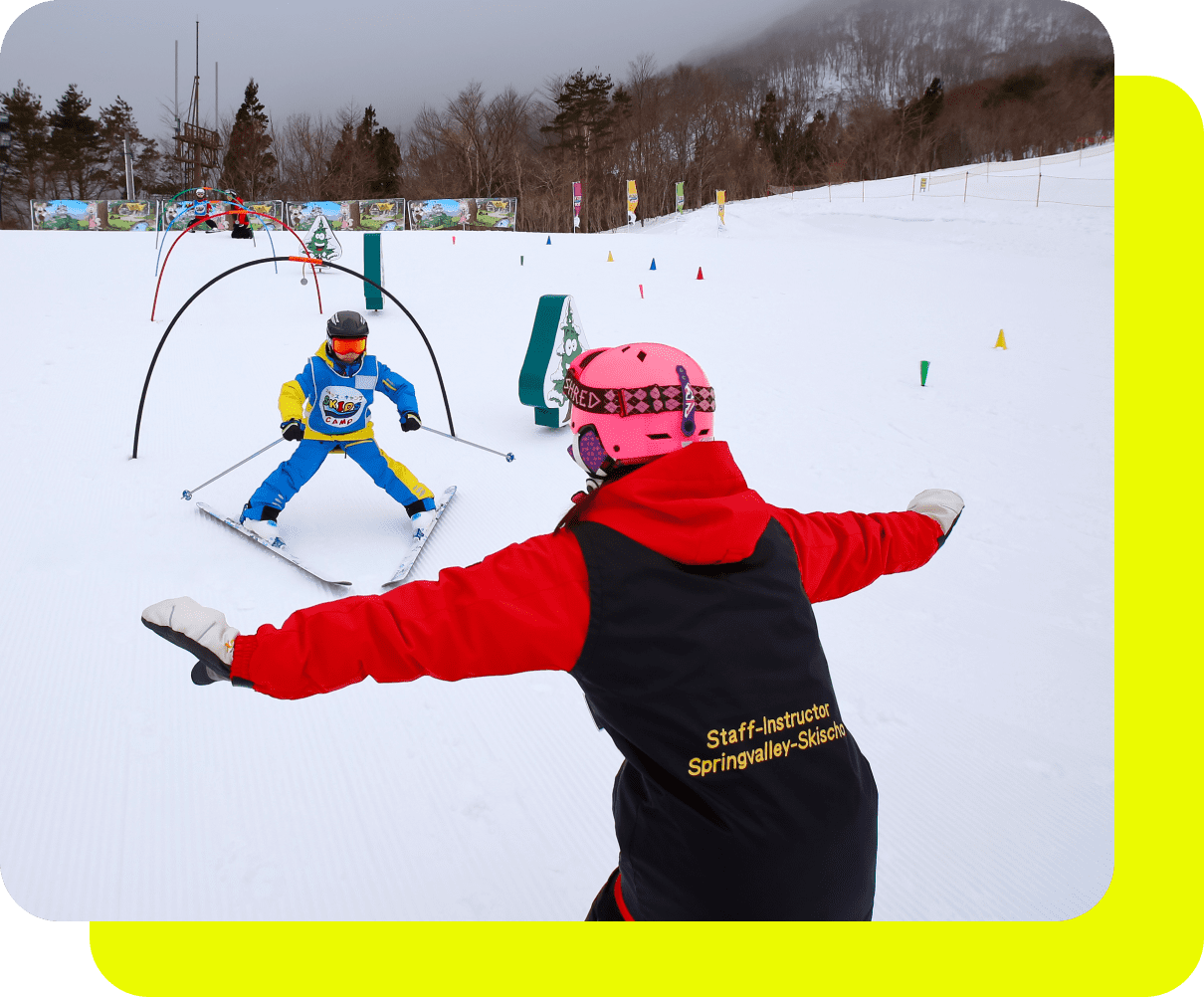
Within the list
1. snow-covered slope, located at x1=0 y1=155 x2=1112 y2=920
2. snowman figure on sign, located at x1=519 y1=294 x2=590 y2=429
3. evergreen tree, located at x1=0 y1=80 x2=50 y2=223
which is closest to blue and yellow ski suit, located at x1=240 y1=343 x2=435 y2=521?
snow-covered slope, located at x1=0 y1=155 x2=1112 y2=920

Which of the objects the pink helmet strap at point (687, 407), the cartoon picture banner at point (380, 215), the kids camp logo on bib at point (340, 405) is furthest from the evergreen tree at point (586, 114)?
the cartoon picture banner at point (380, 215)

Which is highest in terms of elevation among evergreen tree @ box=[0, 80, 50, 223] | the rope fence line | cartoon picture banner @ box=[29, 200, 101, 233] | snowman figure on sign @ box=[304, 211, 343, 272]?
the rope fence line

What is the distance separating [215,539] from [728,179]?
9.55 metres

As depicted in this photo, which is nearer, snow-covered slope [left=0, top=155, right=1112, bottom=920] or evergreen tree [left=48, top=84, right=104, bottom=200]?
snow-covered slope [left=0, top=155, right=1112, bottom=920]

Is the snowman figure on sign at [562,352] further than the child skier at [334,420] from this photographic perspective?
Yes

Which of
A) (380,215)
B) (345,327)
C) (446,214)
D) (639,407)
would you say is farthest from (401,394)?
(380,215)

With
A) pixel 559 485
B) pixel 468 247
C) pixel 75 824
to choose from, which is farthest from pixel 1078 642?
pixel 468 247

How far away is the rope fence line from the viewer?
57.4 feet

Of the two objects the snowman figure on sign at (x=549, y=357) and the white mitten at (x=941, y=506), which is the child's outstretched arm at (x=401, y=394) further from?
the white mitten at (x=941, y=506)

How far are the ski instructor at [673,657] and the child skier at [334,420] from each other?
330 cm

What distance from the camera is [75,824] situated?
250cm

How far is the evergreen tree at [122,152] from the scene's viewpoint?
592 centimetres

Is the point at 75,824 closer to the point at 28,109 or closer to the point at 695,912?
the point at 695,912

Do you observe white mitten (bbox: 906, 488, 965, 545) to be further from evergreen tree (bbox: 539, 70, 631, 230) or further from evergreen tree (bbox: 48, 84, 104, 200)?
evergreen tree (bbox: 48, 84, 104, 200)
